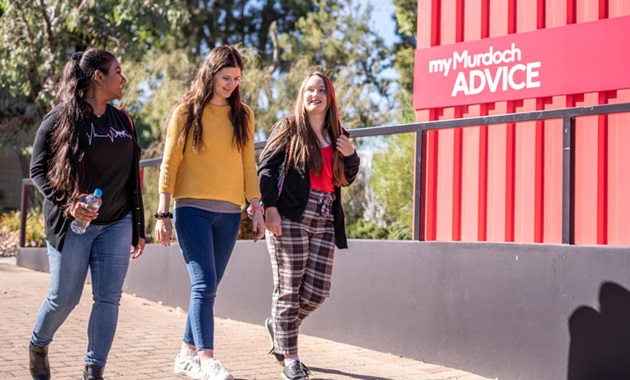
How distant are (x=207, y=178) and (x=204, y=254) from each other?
43 cm

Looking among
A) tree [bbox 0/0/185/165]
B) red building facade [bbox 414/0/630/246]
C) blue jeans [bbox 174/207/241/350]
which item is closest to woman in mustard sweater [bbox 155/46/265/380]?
blue jeans [bbox 174/207/241/350]

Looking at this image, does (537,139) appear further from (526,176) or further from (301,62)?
(301,62)

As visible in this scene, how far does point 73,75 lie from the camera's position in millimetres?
4129

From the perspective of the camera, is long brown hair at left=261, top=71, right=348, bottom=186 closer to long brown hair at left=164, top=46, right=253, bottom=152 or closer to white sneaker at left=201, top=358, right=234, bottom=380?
long brown hair at left=164, top=46, right=253, bottom=152

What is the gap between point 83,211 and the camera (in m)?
3.87

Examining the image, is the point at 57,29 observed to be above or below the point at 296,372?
above

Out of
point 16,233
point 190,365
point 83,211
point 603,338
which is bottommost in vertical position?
point 190,365

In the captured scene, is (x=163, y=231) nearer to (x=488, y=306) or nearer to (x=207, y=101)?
(x=207, y=101)

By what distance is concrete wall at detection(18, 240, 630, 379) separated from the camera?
4508 millimetres

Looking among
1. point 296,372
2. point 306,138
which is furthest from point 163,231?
point 296,372

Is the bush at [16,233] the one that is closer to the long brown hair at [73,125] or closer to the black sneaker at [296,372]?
the black sneaker at [296,372]

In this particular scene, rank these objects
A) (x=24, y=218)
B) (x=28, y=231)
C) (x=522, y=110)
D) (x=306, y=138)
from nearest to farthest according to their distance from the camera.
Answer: (x=306, y=138) → (x=522, y=110) → (x=24, y=218) → (x=28, y=231)

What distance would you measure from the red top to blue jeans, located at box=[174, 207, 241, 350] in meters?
0.54

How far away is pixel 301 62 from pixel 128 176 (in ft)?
56.9
